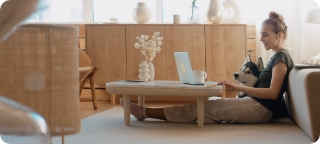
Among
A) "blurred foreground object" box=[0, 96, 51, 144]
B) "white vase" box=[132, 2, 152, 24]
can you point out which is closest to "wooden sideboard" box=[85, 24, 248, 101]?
"white vase" box=[132, 2, 152, 24]

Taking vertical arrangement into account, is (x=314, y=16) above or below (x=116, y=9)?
below

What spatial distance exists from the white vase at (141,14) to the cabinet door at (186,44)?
0.30 m

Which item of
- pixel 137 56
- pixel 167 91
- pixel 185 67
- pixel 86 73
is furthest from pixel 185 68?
pixel 137 56

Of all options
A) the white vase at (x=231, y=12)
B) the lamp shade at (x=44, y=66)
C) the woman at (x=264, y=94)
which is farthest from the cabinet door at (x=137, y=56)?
the lamp shade at (x=44, y=66)

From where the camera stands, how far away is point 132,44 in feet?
15.2

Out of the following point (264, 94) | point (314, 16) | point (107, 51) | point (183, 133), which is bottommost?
point (183, 133)

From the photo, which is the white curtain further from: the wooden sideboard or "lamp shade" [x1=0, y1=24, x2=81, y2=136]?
"lamp shade" [x1=0, y1=24, x2=81, y2=136]

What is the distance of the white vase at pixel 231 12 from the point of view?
4.58 meters

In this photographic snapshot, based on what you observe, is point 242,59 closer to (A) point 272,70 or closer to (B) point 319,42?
(B) point 319,42

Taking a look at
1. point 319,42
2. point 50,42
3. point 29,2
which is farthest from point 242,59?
point 29,2

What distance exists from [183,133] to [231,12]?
2.48 meters

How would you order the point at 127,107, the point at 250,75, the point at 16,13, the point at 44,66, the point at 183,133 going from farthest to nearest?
the point at 250,75, the point at 127,107, the point at 183,133, the point at 44,66, the point at 16,13

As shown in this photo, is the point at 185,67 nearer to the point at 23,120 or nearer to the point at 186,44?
the point at 186,44

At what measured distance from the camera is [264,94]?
2.66 metres
